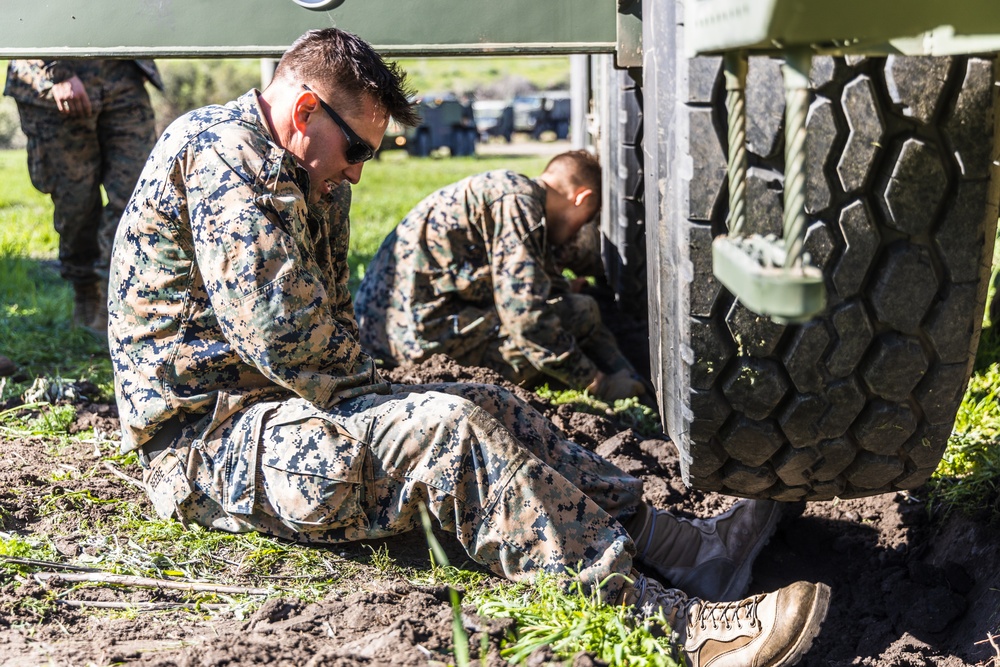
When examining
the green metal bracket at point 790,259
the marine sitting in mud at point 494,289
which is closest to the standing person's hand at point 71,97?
the marine sitting in mud at point 494,289

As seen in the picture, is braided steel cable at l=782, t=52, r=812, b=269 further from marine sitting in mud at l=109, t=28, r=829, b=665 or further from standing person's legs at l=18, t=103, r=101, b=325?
standing person's legs at l=18, t=103, r=101, b=325

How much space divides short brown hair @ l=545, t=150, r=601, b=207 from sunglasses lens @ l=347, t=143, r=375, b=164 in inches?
69.1

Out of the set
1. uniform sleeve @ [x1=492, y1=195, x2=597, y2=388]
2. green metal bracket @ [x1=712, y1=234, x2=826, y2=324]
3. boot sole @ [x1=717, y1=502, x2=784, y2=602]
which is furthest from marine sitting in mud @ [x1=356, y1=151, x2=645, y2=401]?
green metal bracket @ [x1=712, y1=234, x2=826, y2=324]

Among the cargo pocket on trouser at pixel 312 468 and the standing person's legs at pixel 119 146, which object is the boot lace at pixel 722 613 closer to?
the cargo pocket on trouser at pixel 312 468

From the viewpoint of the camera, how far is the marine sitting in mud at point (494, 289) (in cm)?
392

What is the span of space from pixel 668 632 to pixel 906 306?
829 mm

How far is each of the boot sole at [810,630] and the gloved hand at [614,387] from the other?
74.4 inches

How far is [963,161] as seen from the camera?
183 centimetres

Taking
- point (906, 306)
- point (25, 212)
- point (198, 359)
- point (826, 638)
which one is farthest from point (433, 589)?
point (25, 212)

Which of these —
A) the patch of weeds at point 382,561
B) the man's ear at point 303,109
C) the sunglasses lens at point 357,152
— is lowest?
the patch of weeds at point 382,561

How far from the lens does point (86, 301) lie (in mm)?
5039

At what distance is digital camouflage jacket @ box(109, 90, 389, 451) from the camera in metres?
2.25

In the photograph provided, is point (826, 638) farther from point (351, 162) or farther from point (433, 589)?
point (351, 162)

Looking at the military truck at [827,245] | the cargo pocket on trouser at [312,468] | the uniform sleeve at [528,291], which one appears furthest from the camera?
the uniform sleeve at [528,291]
